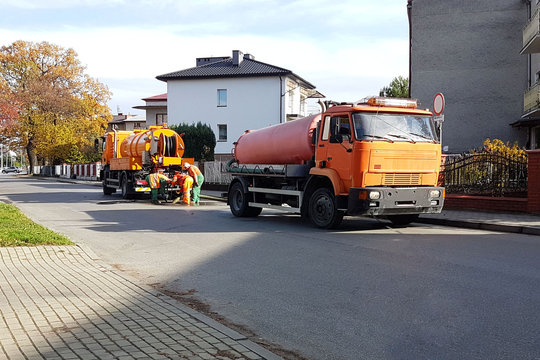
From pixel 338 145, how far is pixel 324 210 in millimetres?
1529

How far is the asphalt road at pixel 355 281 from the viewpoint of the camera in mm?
4715

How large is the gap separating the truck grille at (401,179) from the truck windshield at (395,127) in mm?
755

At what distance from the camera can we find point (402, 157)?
12.0 meters

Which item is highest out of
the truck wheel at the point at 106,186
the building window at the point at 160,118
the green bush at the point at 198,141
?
the building window at the point at 160,118

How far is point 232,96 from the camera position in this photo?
49969 mm

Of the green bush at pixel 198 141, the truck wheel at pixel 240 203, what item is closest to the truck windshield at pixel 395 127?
the truck wheel at pixel 240 203

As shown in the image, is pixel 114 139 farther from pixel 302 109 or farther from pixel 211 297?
pixel 302 109

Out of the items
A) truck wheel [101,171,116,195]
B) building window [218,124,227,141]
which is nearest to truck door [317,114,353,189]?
truck wheel [101,171,116,195]

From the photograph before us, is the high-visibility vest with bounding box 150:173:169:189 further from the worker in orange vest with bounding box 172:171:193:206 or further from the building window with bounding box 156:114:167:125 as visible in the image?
the building window with bounding box 156:114:167:125

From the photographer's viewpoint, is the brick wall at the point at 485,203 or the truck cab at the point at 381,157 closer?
the truck cab at the point at 381,157

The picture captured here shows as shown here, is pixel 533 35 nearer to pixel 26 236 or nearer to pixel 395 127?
pixel 395 127

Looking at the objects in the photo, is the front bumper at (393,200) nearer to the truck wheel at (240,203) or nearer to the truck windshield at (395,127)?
the truck windshield at (395,127)

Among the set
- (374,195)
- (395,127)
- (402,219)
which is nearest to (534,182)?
(402,219)

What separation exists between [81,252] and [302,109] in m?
46.5
